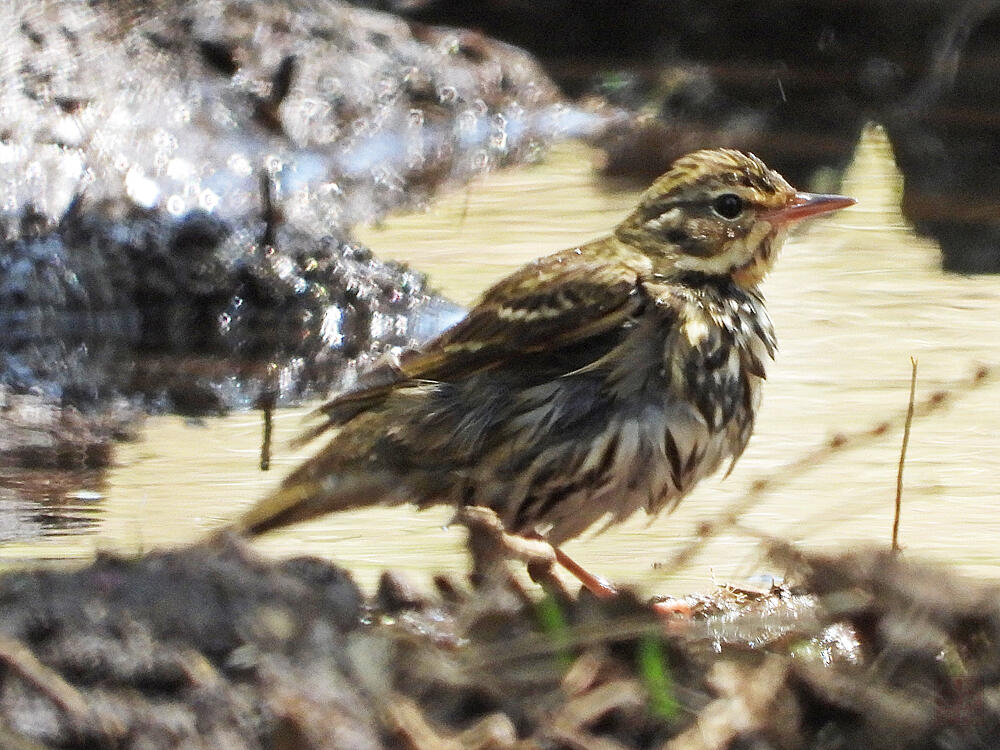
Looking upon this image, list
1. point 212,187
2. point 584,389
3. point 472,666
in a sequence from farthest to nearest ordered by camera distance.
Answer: point 212,187
point 584,389
point 472,666

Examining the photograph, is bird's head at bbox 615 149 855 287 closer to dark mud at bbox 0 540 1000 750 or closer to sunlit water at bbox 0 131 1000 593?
sunlit water at bbox 0 131 1000 593

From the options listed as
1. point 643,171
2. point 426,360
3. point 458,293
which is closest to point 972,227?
point 643,171

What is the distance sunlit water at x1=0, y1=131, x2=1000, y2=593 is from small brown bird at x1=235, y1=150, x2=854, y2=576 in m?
0.25

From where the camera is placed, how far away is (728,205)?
5543mm

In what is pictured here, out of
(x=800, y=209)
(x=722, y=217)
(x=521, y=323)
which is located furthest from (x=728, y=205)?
(x=521, y=323)

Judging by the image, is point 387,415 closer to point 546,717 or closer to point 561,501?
point 561,501

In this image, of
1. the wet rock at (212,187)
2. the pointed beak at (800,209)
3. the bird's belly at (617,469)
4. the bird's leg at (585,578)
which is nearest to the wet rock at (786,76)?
the wet rock at (212,187)

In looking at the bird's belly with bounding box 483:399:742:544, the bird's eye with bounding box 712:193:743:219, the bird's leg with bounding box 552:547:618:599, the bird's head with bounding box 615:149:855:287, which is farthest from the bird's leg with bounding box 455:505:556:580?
the bird's eye with bounding box 712:193:743:219

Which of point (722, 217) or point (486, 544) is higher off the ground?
point (722, 217)

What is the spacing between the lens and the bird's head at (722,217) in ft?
17.8

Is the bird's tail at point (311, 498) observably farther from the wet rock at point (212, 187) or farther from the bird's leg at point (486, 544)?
the wet rock at point (212, 187)

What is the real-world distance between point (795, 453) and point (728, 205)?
1.00 metres

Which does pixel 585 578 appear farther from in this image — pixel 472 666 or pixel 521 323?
pixel 472 666

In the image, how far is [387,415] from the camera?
529cm
